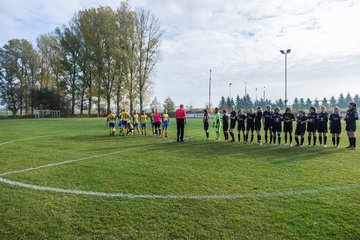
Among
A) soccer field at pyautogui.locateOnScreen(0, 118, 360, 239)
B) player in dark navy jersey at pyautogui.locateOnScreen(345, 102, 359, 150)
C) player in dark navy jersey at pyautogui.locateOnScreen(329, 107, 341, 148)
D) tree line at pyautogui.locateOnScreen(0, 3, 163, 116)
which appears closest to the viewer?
soccer field at pyautogui.locateOnScreen(0, 118, 360, 239)

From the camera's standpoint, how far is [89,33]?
49781 mm

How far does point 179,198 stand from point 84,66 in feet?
173

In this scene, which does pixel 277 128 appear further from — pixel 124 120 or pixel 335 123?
pixel 124 120

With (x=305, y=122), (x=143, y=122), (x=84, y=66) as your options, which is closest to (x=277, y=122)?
(x=305, y=122)

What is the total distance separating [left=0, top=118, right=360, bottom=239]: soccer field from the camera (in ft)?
12.7

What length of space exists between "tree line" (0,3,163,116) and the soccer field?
41.4m

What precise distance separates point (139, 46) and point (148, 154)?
4141 centimetres

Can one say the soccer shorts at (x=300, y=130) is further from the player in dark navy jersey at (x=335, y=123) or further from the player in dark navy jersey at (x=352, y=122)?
the player in dark navy jersey at (x=352, y=122)

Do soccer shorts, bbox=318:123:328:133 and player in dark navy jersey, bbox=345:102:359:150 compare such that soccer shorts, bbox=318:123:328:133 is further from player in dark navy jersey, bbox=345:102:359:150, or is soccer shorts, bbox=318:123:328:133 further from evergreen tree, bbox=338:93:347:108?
evergreen tree, bbox=338:93:347:108

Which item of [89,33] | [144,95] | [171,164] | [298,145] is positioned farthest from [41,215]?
[89,33]

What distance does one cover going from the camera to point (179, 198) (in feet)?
16.9

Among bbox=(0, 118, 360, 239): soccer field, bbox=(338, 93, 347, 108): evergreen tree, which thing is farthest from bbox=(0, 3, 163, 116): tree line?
bbox=(338, 93, 347, 108): evergreen tree

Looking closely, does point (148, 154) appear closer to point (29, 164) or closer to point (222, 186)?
point (29, 164)

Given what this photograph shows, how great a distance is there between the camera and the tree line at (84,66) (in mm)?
47812
